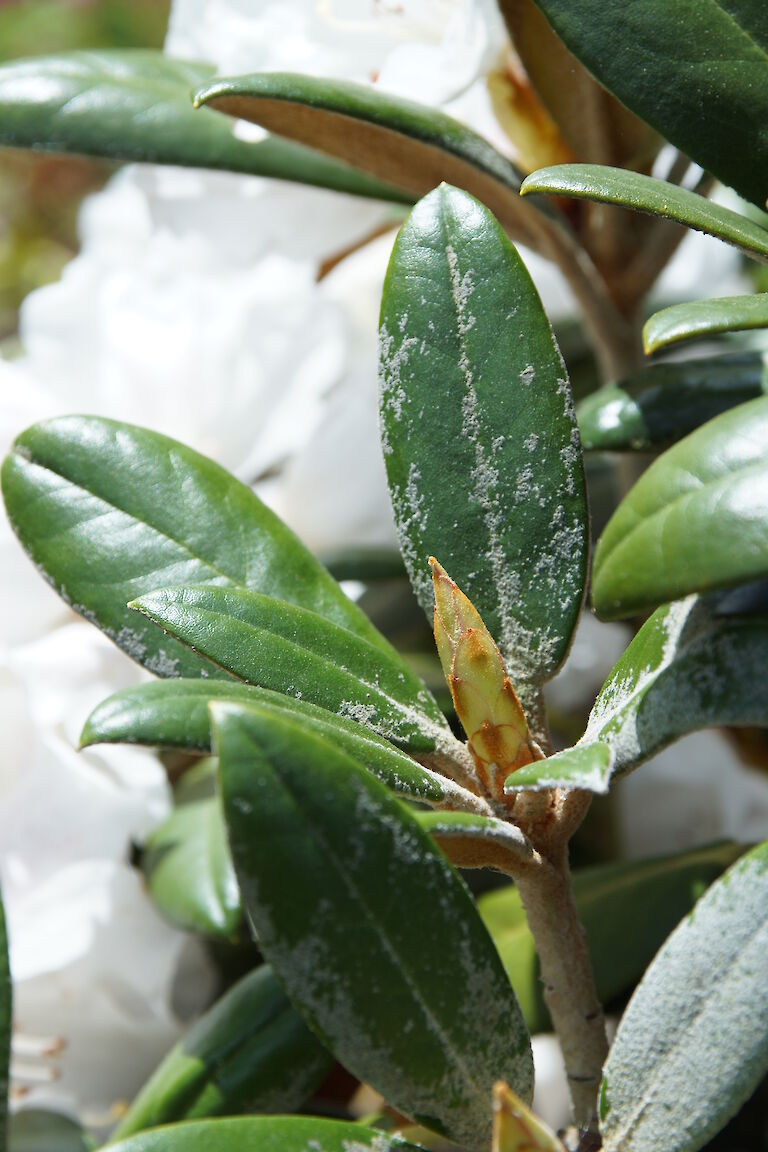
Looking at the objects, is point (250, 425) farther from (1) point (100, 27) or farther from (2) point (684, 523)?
(1) point (100, 27)

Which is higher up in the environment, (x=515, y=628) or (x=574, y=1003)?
(x=515, y=628)

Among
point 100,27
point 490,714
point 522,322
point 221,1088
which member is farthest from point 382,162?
point 100,27

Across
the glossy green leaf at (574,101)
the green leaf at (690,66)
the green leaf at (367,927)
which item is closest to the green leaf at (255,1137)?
the green leaf at (367,927)

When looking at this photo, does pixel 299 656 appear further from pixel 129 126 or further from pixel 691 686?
pixel 129 126

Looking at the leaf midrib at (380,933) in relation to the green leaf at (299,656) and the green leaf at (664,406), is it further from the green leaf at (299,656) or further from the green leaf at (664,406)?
the green leaf at (664,406)

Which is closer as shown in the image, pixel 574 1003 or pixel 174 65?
pixel 574 1003

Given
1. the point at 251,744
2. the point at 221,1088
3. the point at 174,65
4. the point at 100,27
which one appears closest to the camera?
the point at 251,744

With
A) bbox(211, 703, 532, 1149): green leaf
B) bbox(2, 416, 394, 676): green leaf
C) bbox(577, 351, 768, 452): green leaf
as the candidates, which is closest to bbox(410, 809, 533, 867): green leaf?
bbox(211, 703, 532, 1149): green leaf

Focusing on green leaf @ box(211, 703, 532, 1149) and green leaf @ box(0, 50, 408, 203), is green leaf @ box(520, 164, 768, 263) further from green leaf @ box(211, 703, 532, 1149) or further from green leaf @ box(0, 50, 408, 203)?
green leaf @ box(0, 50, 408, 203)
